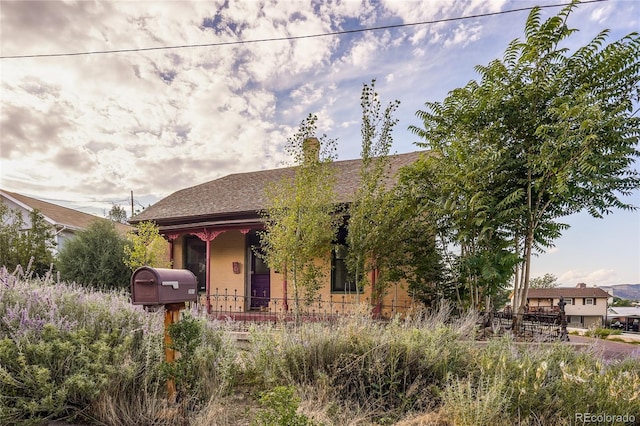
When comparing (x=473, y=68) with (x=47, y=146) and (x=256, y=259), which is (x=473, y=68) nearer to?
(x=256, y=259)

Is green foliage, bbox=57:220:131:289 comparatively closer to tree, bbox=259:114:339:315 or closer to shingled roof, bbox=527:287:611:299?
tree, bbox=259:114:339:315

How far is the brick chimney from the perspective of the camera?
8633 mm

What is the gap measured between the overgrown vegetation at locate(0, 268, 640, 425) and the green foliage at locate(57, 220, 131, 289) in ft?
29.7

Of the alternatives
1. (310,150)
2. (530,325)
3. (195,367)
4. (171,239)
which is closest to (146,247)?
(171,239)

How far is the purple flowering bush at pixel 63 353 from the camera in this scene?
9.96 ft

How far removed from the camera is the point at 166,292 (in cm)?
340

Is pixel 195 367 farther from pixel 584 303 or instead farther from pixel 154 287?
pixel 584 303

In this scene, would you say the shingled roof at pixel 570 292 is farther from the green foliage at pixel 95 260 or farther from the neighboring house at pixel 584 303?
the green foliage at pixel 95 260

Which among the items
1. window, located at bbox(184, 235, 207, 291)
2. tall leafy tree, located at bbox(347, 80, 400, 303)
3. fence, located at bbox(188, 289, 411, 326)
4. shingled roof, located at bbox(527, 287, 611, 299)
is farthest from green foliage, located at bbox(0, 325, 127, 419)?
shingled roof, located at bbox(527, 287, 611, 299)

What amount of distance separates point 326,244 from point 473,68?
5348 millimetres

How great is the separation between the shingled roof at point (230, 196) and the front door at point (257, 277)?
1330mm

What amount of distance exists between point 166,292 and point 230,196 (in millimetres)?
10375

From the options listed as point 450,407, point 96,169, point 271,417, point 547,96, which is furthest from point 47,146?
point 547,96

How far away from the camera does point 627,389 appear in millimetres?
3480
